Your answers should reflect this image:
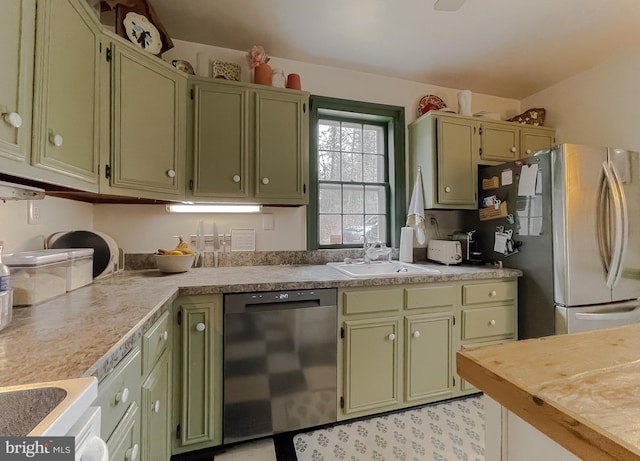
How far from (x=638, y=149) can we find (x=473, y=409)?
2385 mm

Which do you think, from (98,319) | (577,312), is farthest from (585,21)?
(98,319)

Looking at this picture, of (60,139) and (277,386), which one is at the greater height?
(60,139)

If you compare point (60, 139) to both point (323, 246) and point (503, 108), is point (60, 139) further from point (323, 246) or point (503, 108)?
point (503, 108)

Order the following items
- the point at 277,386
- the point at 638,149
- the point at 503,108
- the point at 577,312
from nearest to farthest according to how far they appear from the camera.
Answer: the point at 277,386 < the point at 577,312 < the point at 638,149 < the point at 503,108

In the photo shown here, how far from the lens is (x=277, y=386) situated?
5.26 feet

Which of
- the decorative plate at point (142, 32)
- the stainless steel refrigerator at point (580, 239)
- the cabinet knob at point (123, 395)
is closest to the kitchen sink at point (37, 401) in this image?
the cabinet knob at point (123, 395)

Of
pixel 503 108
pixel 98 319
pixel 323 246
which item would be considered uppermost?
pixel 503 108

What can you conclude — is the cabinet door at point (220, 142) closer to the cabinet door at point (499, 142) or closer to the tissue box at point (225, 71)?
the tissue box at point (225, 71)

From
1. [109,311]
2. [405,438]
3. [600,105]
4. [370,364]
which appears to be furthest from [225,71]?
[600,105]

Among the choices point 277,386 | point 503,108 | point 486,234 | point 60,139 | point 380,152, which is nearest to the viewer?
point 60,139

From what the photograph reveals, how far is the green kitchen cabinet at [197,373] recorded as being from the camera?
1.46 metres

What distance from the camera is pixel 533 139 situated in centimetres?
266

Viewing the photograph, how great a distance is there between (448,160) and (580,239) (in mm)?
1057

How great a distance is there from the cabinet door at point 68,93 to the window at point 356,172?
4.81 ft
